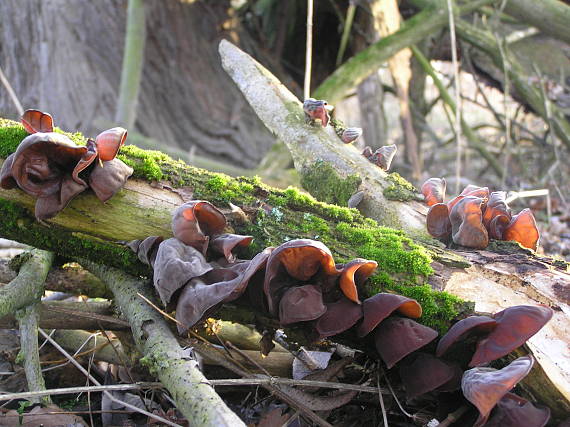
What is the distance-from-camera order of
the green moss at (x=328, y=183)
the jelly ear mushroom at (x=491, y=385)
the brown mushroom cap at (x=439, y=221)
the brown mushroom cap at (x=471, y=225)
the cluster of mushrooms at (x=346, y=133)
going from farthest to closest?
the cluster of mushrooms at (x=346, y=133), the green moss at (x=328, y=183), the brown mushroom cap at (x=439, y=221), the brown mushroom cap at (x=471, y=225), the jelly ear mushroom at (x=491, y=385)

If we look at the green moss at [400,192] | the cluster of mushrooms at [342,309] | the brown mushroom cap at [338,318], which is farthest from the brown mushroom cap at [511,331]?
the green moss at [400,192]

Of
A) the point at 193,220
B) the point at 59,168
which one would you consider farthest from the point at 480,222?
the point at 59,168

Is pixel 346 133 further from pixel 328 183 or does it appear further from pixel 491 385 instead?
pixel 491 385

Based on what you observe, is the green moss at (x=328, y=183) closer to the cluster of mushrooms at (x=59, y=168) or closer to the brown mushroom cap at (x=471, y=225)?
the brown mushroom cap at (x=471, y=225)

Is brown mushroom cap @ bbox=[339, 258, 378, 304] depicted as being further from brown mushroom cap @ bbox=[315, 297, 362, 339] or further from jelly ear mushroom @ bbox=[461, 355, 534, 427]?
jelly ear mushroom @ bbox=[461, 355, 534, 427]

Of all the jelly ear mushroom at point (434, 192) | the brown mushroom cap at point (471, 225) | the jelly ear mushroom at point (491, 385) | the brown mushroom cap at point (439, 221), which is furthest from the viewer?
the jelly ear mushroom at point (434, 192)

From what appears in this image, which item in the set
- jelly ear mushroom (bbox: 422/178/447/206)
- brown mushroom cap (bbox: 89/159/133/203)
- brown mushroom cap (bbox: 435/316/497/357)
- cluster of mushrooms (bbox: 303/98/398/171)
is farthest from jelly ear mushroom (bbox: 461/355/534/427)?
cluster of mushrooms (bbox: 303/98/398/171)
